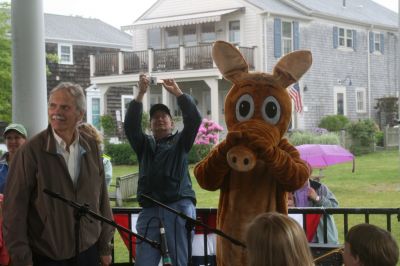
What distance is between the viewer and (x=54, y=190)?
144 inches

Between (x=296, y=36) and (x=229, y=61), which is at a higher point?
(x=296, y=36)

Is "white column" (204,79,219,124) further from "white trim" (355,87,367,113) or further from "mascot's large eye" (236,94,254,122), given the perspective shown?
"mascot's large eye" (236,94,254,122)

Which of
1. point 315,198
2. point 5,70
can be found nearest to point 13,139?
point 315,198

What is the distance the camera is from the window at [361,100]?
30666 mm

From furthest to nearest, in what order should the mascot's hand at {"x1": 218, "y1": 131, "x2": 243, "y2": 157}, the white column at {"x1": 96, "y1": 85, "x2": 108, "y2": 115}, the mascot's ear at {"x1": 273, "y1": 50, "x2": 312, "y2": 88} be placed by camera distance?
the white column at {"x1": 96, "y1": 85, "x2": 108, "y2": 115} < the mascot's ear at {"x1": 273, "y1": 50, "x2": 312, "y2": 88} < the mascot's hand at {"x1": 218, "y1": 131, "x2": 243, "y2": 157}

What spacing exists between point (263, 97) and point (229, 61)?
396mm

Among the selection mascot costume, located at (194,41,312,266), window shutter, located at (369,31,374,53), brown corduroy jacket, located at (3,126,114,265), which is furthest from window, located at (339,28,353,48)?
brown corduroy jacket, located at (3,126,114,265)

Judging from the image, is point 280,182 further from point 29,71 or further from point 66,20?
point 66,20

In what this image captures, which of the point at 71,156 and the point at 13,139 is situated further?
the point at 13,139

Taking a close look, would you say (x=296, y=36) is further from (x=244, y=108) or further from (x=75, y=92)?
(x=75, y=92)

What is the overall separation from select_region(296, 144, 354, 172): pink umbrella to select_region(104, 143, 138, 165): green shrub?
13.8m

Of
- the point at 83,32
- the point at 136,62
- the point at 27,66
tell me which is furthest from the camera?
the point at 83,32

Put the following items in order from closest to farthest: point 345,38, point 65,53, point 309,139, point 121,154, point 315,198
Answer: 1. point 315,198
2. point 309,139
3. point 121,154
4. point 65,53
5. point 345,38

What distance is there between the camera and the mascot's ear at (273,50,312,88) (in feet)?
13.8
